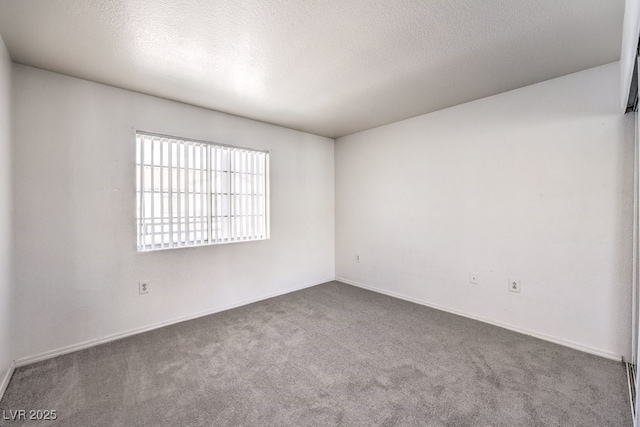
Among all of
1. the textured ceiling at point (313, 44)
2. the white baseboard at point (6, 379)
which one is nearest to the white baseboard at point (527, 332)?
the textured ceiling at point (313, 44)

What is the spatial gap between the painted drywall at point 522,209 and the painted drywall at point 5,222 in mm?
3692

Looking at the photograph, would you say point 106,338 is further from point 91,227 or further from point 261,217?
point 261,217

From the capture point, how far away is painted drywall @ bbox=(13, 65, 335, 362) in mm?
2252

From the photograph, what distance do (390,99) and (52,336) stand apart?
382 cm

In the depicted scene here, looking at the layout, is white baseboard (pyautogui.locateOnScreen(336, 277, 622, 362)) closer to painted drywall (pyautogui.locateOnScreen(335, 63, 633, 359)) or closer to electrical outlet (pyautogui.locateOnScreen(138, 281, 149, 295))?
painted drywall (pyautogui.locateOnScreen(335, 63, 633, 359))

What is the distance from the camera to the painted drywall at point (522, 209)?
2283 mm

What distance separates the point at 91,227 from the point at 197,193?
99cm

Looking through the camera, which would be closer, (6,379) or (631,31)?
(631,31)

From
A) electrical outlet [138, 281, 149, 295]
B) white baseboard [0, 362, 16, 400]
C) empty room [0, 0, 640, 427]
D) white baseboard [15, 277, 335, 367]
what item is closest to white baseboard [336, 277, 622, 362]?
empty room [0, 0, 640, 427]

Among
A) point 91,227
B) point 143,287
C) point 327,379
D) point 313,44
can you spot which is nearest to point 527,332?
point 327,379

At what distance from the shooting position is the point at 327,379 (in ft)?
6.57

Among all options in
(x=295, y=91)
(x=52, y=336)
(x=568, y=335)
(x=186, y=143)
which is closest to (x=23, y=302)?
(x=52, y=336)

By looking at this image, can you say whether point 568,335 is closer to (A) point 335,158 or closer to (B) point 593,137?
(B) point 593,137

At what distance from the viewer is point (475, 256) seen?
3055 millimetres
